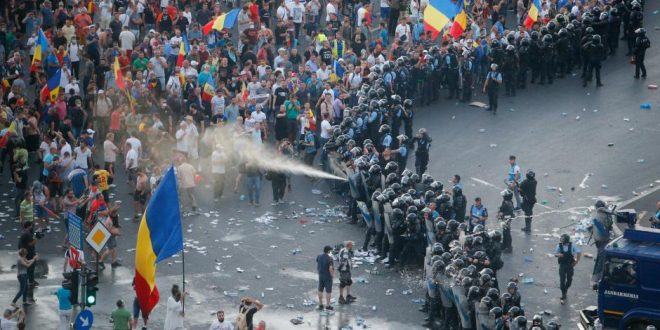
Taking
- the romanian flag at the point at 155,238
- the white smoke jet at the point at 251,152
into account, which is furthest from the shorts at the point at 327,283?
the white smoke jet at the point at 251,152

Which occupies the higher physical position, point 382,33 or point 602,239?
point 382,33

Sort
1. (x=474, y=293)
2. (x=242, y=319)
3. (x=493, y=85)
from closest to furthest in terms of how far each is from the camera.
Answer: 1. (x=242, y=319)
2. (x=474, y=293)
3. (x=493, y=85)

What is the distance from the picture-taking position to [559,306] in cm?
3309

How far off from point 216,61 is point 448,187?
8.60 metres

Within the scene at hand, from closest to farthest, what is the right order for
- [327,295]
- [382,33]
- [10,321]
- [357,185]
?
[10,321] → [327,295] → [357,185] → [382,33]

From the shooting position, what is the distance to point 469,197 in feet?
129

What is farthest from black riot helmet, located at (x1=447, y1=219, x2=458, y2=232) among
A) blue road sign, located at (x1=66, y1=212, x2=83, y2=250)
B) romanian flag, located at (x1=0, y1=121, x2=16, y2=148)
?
romanian flag, located at (x1=0, y1=121, x2=16, y2=148)

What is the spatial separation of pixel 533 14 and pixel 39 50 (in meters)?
14.4

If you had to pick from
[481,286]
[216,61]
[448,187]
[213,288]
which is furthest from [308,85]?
[481,286]

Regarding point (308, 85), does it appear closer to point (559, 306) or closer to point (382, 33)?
point (382, 33)

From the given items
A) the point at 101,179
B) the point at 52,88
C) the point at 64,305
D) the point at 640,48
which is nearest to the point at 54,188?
the point at 101,179

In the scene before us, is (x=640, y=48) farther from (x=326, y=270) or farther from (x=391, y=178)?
(x=326, y=270)

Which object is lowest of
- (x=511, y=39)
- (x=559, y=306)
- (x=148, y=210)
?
(x=559, y=306)

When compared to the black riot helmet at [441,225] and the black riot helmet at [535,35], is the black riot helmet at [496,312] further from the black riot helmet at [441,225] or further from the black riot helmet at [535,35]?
the black riot helmet at [535,35]
